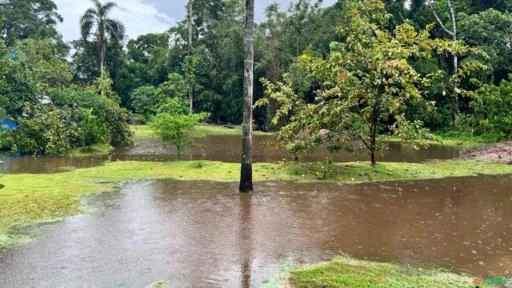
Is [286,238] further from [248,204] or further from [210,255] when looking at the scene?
[248,204]

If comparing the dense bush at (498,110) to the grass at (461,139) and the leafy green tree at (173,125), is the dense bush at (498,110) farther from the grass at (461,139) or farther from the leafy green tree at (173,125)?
the leafy green tree at (173,125)

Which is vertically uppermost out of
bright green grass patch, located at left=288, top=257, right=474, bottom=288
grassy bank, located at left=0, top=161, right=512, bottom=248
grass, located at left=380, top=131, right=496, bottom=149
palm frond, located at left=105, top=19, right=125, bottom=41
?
palm frond, located at left=105, top=19, right=125, bottom=41

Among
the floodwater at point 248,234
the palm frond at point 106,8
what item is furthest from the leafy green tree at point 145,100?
the floodwater at point 248,234

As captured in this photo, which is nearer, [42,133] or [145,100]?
[42,133]

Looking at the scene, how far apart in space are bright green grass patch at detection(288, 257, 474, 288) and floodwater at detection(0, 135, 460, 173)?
10035mm

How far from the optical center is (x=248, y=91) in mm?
12164

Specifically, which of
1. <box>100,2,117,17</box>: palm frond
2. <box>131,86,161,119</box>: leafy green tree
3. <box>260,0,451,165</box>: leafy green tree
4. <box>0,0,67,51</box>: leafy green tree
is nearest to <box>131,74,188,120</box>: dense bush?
<box>131,86,161,119</box>: leafy green tree

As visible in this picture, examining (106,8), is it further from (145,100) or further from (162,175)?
(162,175)

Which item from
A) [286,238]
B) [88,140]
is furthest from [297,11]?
[286,238]

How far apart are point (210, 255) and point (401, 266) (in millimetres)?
2941

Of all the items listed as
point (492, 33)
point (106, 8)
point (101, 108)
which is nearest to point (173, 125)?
point (101, 108)

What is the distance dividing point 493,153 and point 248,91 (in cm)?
1373

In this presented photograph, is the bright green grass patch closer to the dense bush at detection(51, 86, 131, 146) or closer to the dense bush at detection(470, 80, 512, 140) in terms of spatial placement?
the dense bush at detection(470, 80, 512, 140)

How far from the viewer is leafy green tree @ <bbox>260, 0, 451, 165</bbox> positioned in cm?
1482
